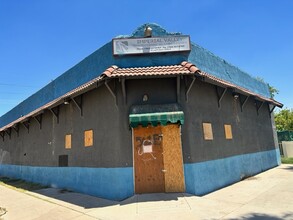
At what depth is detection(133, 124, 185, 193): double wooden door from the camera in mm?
8516

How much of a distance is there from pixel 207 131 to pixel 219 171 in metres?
1.87

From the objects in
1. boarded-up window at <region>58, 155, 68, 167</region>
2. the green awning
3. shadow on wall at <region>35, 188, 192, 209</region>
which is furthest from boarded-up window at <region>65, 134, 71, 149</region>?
the green awning

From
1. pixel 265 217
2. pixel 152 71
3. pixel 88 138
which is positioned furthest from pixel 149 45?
pixel 265 217

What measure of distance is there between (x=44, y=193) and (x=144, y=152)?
232 inches

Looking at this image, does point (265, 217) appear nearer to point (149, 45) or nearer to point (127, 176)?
point (127, 176)

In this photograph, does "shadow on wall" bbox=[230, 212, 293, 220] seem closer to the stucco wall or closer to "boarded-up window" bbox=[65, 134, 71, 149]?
the stucco wall

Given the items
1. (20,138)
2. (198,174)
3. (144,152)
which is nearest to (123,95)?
(144,152)

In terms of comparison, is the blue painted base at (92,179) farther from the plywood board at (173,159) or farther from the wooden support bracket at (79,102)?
the wooden support bracket at (79,102)

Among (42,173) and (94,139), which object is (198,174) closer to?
(94,139)

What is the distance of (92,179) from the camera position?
976cm

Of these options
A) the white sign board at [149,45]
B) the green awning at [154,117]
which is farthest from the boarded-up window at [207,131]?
the white sign board at [149,45]

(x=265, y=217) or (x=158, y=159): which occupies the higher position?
(x=158, y=159)

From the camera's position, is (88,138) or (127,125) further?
(88,138)

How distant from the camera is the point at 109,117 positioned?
927 centimetres
